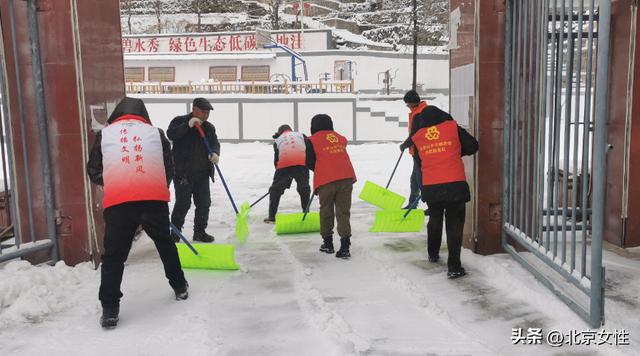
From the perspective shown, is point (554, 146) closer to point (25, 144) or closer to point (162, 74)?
point (25, 144)

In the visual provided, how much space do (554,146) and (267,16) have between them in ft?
118

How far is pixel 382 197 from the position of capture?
7211mm

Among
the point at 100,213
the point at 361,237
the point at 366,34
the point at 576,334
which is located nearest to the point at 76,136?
the point at 100,213

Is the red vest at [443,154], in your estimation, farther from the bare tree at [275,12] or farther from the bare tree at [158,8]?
the bare tree at [158,8]

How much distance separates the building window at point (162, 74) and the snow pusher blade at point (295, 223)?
21.1 metres

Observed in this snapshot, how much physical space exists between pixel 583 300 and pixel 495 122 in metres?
1.87

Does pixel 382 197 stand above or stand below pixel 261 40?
below

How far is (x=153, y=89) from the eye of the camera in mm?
19797

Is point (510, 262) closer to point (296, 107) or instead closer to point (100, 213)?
point (100, 213)

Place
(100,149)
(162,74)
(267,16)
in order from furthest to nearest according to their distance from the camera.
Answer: (267,16)
(162,74)
(100,149)

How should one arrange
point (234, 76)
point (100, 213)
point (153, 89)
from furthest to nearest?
point (234, 76), point (153, 89), point (100, 213)

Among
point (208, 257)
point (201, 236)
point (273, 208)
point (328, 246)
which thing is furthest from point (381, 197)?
point (208, 257)

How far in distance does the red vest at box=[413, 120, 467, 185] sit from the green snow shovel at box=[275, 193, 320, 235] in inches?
82.8

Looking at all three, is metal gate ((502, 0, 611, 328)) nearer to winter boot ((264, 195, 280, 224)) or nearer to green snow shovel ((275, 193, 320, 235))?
green snow shovel ((275, 193, 320, 235))
